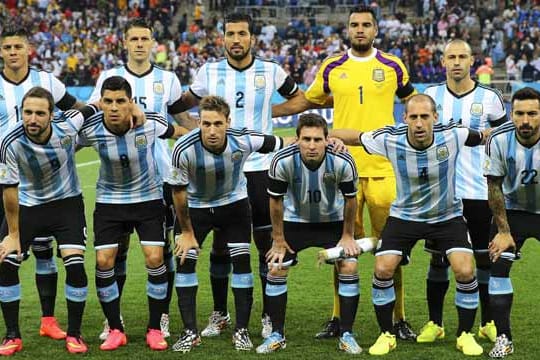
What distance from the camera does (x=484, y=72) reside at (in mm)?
27391

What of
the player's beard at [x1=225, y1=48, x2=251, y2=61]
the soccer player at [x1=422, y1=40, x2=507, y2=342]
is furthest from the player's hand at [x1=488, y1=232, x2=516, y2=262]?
the player's beard at [x1=225, y1=48, x2=251, y2=61]

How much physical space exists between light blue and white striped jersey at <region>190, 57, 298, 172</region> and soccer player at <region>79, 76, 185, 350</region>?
28.1 inches

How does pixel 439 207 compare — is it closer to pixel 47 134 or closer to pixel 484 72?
pixel 47 134

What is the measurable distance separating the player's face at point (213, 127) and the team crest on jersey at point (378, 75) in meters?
1.33

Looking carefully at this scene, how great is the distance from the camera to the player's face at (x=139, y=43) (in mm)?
7879

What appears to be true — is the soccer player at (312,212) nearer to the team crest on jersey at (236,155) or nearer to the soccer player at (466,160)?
the team crest on jersey at (236,155)

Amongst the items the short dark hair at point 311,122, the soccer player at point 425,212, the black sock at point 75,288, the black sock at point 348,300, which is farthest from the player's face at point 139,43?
the black sock at point 348,300

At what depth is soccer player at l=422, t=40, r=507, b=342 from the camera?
7516 millimetres

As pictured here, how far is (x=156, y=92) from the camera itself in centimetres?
797

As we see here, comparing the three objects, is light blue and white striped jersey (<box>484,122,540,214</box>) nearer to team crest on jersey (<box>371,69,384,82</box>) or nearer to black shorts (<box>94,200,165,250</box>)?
team crest on jersey (<box>371,69,384,82</box>)

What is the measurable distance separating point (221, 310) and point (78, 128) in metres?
1.93

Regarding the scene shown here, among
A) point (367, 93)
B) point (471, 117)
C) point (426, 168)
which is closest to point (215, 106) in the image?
point (367, 93)

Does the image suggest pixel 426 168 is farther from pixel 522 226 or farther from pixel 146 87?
pixel 146 87

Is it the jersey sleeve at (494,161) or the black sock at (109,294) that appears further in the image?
the black sock at (109,294)
